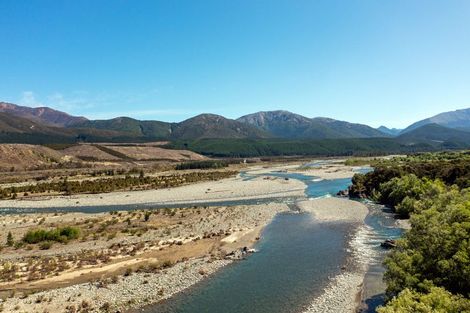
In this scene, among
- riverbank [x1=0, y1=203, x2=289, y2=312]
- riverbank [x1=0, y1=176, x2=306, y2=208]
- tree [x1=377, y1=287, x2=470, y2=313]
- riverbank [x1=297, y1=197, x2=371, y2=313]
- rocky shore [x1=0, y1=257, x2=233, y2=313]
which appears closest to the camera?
tree [x1=377, y1=287, x2=470, y2=313]

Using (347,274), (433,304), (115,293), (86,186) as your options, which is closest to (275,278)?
(347,274)

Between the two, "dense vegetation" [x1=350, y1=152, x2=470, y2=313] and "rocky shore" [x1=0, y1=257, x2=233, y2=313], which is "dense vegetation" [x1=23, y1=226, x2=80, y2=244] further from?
"dense vegetation" [x1=350, y1=152, x2=470, y2=313]

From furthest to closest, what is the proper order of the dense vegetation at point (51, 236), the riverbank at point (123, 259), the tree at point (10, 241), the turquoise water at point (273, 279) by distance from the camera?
the dense vegetation at point (51, 236), the tree at point (10, 241), the riverbank at point (123, 259), the turquoise water at point (273, 279)

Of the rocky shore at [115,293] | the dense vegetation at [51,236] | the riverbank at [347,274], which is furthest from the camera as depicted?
the dense vegetation at [51,236]

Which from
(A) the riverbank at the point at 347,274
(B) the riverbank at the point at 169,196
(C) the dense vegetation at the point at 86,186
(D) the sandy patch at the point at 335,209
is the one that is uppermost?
(C) the dense vegetation at the point at 86,186

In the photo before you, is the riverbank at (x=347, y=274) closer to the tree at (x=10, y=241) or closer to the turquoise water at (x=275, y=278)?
the turquoise water at (x=275, y=278)

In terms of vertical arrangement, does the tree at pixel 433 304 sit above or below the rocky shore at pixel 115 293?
above

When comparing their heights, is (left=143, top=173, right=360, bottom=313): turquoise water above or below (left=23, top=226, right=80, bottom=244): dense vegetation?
below

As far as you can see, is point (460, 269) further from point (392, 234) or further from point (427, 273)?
point (392, 234)

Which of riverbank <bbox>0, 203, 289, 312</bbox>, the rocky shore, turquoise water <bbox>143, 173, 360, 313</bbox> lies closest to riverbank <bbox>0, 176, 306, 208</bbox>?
riverbank <bbox>0, 203, 289, 312</bbox>

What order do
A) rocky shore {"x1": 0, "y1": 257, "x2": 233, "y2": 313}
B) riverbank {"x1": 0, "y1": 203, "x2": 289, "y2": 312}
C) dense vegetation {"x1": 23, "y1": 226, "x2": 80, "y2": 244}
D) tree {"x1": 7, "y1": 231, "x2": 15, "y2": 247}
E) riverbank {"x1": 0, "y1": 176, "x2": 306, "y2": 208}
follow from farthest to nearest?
riverbank {"x1": 0, "y1": 176, "x2": 306, "y2": 208}, dense vegetation {"x1": 23, "y1": 226, "x2": 80, "y2": 244}, tree {"x1": 7, "y1": 231, "x2": 15, "y2": 247}, riverbank {"x1": 0, "y1": 203, "x2": 289, "y2": 312}, rocky shore {"x1": 0, "y1": 257, "x2": 233, "y2": 313}

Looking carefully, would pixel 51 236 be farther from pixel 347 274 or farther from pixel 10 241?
pixel 347 274

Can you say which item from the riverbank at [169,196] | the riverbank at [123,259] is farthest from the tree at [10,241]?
the riverbank at [169,196]
